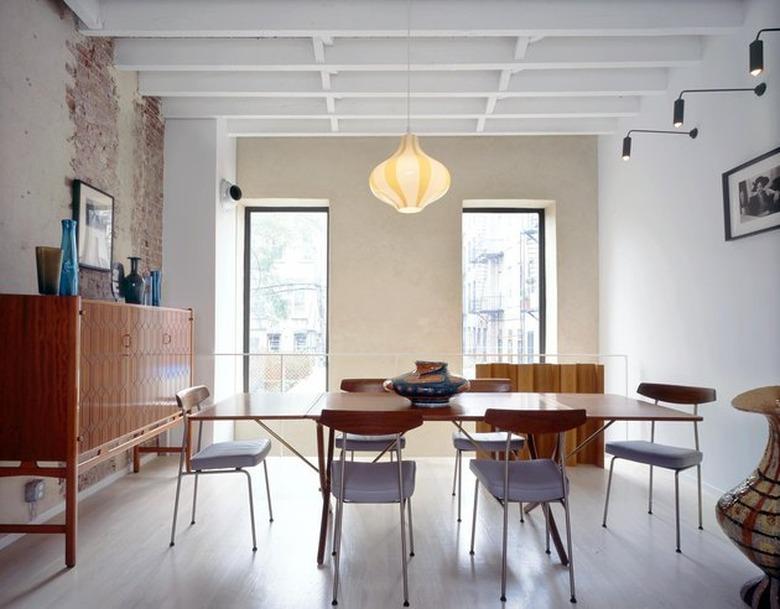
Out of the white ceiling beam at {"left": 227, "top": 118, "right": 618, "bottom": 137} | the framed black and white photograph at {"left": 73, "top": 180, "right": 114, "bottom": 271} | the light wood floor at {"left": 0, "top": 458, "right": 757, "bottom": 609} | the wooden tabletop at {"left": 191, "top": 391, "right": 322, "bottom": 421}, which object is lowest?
the light wood floor at {"left": 0, "top": 458, "right": 757, "bottom": 609}

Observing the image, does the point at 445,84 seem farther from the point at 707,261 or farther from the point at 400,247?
the point at 707,261

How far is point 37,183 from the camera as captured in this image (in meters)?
2.84

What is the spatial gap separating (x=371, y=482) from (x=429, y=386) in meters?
0.55

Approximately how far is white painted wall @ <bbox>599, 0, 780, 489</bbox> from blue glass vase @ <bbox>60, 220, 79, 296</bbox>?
400 cm

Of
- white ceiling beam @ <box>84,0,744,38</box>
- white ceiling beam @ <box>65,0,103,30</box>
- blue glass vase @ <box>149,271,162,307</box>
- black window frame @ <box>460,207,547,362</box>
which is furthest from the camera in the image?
black window frame @ <box>460,207,547,362</box>

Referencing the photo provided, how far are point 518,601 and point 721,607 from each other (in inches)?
33.5

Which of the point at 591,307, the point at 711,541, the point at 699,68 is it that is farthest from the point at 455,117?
the point at 711,541

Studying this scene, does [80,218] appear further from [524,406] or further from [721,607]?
[721,607]

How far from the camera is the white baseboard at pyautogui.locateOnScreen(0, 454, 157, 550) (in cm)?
262

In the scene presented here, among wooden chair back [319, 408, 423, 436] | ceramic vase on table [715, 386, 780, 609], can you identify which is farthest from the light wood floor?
wooden chair back [319, 408, 423, 436]

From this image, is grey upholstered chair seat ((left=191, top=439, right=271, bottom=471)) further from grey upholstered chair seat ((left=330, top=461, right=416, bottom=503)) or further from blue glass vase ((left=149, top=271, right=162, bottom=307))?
blue glass vase ((left=149, top=271, right=162, bottom=307))

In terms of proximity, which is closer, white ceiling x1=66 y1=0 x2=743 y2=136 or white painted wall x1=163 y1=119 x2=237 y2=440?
white ceiling x1=66 y1=0 x2=743 y2=136

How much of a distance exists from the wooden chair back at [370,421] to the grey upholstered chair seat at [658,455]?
144 centimetres

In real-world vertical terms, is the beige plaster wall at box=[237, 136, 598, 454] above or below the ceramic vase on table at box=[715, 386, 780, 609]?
above
